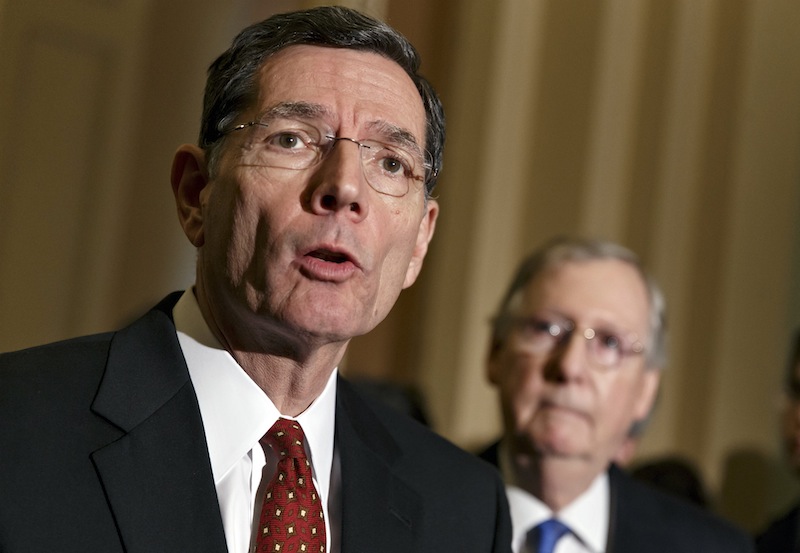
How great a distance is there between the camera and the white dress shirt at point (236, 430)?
1636 millimetres

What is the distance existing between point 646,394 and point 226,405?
162 cm

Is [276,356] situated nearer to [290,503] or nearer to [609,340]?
[290,503]

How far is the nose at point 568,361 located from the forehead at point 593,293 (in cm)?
7

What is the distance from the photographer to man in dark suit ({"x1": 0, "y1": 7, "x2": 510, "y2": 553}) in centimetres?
149

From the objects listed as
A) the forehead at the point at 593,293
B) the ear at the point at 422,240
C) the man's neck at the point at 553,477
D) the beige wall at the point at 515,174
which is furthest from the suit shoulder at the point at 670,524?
the beige wall at the point at 515,174

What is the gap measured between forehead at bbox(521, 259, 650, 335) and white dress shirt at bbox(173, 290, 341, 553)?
118cm

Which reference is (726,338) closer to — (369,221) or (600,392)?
(600,392)

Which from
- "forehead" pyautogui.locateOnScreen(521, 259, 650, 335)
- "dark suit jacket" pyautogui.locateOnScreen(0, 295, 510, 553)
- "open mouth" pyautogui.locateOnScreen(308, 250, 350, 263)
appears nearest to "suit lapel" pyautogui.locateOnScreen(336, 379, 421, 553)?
"dark suit jacket" pyautogui.locateOnScreen(0, 295, 510, 553)

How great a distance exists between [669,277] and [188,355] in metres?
3.60

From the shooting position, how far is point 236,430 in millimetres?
1669

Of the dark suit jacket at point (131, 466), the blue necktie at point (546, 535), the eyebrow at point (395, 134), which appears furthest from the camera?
the blue necktie at point (546, 535)

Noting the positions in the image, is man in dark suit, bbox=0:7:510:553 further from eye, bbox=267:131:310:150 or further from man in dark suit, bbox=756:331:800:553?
man in dark suit, bbox=756:331:800:553

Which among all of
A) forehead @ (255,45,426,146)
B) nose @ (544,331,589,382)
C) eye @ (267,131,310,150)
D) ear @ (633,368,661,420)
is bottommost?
ear @ (633,368,661,420)

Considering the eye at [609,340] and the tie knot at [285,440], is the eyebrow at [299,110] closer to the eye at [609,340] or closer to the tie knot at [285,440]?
the tie knot at [285,440]
